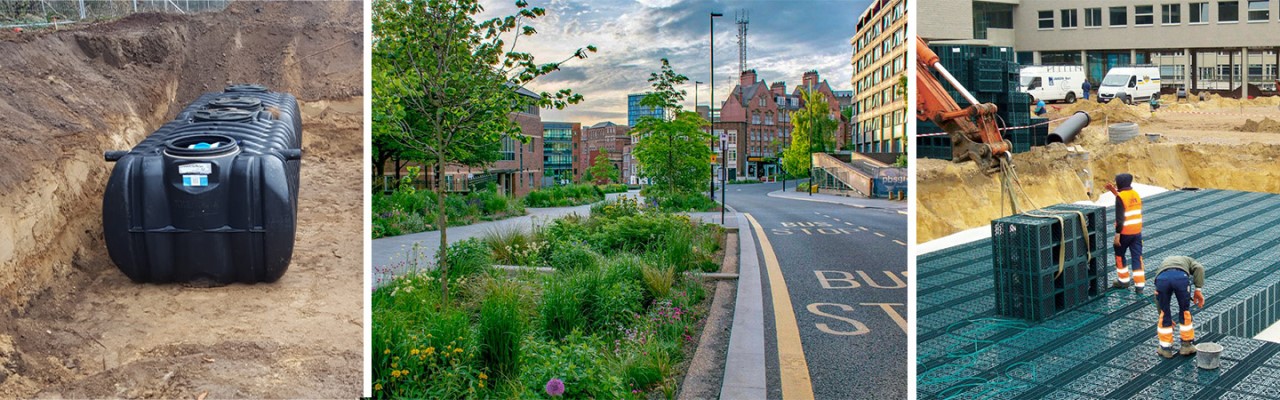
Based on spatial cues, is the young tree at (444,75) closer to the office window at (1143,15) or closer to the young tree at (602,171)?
the office window at (1143,15)

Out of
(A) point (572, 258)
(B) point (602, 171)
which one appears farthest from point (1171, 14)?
(B) point (602, 171)

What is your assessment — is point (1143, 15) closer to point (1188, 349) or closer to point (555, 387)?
point (1188, 349)

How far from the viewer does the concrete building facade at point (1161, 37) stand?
6.75 m

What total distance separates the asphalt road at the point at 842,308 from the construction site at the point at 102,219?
122 inches

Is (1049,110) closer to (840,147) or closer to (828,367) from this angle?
(840,147)

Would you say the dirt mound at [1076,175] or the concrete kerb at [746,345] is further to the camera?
the dirt mound at [1076,175]

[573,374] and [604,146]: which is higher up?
[604,146]

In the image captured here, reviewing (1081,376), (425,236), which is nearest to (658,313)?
(1081,376)

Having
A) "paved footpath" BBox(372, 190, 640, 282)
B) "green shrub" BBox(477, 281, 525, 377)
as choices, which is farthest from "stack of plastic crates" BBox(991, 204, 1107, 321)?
"paved footpath" BBox(372, 190, 640, 282)

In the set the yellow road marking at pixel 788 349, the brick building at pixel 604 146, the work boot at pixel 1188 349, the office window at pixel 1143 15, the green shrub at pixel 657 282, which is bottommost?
the yellow road marking at pixel 788 349

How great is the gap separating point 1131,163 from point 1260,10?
2031 millimetres

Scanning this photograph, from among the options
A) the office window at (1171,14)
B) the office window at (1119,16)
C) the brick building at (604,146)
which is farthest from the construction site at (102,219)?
the brick building at (604,146)

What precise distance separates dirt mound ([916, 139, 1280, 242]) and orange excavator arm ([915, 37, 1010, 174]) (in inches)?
5.7

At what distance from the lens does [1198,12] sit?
7.89 meters
